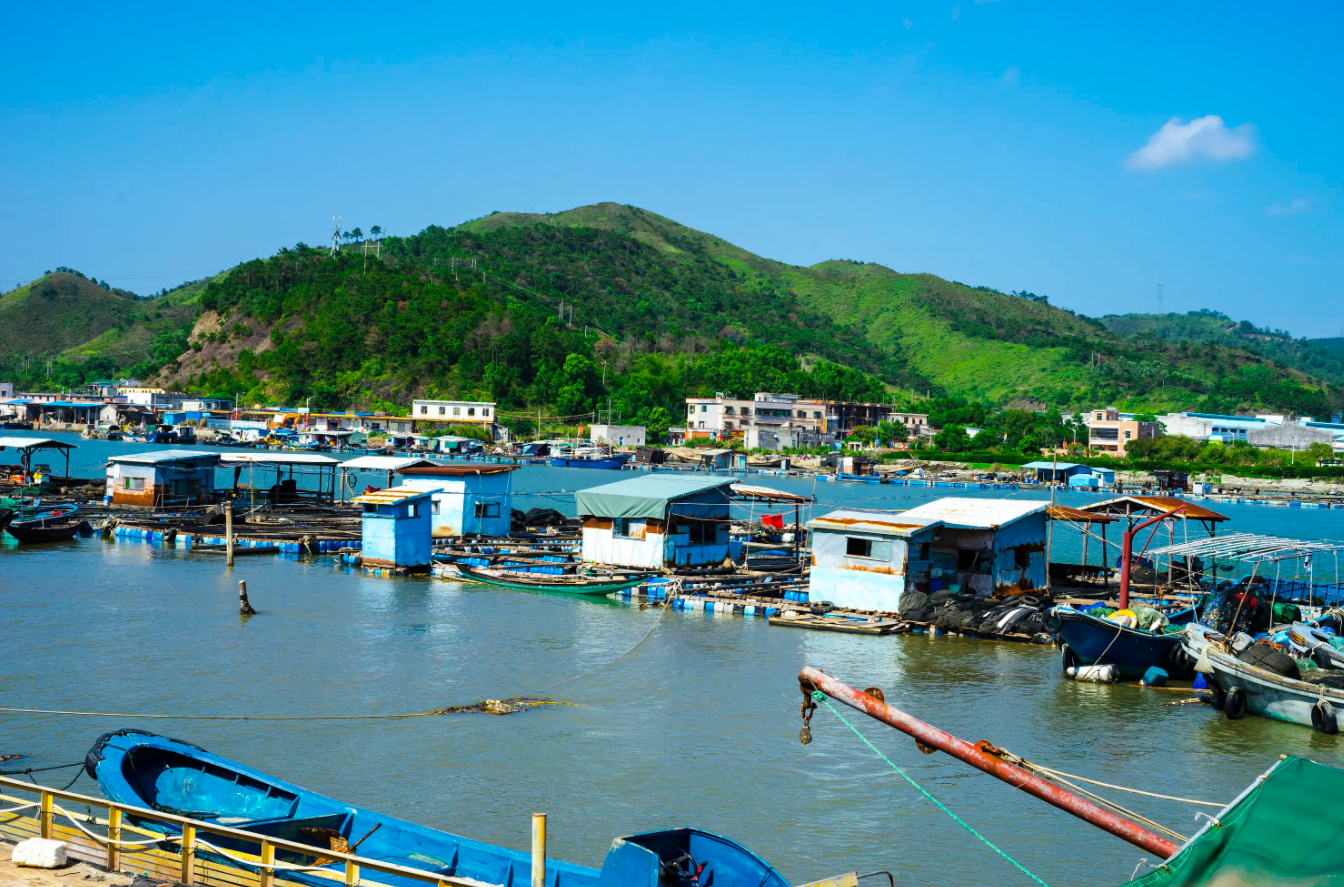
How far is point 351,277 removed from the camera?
168m

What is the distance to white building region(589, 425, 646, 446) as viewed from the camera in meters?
134

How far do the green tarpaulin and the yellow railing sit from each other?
5.47m

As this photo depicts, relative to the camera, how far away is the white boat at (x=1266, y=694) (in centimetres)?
1991

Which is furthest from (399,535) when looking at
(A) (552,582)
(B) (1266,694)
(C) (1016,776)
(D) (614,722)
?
(C) (1016,776)

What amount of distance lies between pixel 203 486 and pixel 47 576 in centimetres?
1782

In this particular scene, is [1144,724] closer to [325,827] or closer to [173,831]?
[325,827]

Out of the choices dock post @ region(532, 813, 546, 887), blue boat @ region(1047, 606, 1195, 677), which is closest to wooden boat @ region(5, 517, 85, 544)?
blue boat @ region(1047, 606, 1195, 677)

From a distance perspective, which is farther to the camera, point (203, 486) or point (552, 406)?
point (552, 406)

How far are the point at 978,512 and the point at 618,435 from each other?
104 m

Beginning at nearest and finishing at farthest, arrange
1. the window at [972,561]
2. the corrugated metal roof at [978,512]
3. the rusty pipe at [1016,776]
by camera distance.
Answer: the rusty pipe at [1016,776]
the corrugated metal roof at [978,512]
the window at [972,561]

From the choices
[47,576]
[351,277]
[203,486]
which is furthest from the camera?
[351,277]

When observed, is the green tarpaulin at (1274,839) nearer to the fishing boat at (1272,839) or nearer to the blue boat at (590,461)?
the fishing boat at (1272,839)

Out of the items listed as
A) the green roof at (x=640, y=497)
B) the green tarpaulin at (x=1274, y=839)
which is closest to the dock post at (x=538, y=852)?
the green tarpaulin at (x=1274, y=839)

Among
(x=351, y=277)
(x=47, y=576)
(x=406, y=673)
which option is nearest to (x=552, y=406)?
(x=351, y=277)
